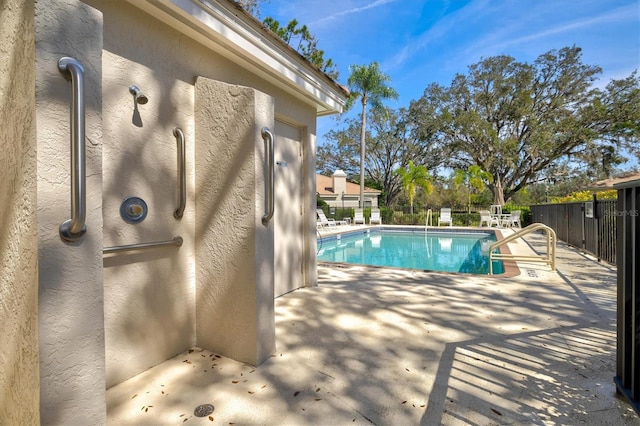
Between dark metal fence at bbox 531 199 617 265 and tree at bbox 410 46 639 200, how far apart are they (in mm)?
14919

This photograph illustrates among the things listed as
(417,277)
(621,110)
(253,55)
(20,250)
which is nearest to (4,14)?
(20,250)

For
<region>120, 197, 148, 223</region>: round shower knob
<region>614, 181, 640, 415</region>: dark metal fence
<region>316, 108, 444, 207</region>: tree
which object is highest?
<region>316, 108, 444, 207</region>: tree

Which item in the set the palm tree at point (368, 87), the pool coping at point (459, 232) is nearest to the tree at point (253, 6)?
the pool coping at point (459, 232)

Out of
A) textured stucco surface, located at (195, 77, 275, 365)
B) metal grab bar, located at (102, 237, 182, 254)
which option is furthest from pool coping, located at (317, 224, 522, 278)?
metal grab bar, located at (102, 237, 182, 254)

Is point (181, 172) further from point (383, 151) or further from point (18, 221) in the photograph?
point (383, 151)

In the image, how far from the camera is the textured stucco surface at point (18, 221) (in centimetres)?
140

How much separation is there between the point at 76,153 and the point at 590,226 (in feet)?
33.6

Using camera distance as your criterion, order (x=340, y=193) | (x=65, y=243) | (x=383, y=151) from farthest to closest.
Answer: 1. (x=383, y=151)
2. (x=340, y=193)
3. (x=65, y=243)

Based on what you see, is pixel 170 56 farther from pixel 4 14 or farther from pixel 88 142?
pixel 88 142

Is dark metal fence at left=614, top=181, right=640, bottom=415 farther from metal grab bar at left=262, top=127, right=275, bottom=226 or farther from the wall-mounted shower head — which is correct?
the wall-mounted shower head

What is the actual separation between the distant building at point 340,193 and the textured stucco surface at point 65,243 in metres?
30.0

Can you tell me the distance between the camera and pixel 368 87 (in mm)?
24297

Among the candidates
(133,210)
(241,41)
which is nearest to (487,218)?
(241,41)

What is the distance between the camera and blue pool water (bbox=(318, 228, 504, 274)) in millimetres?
9555
